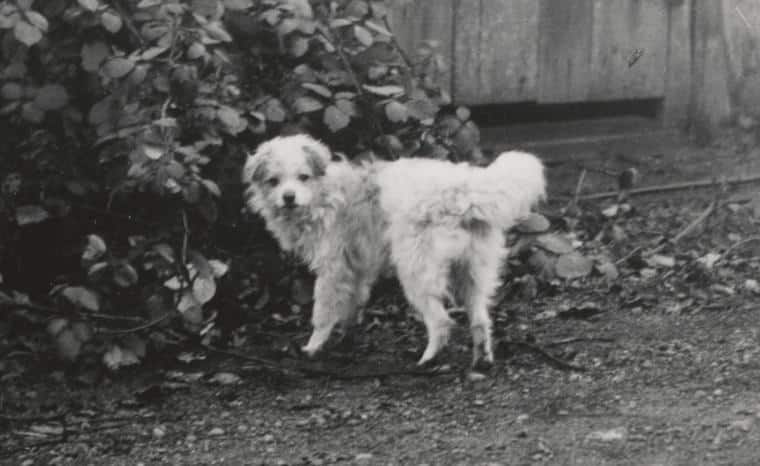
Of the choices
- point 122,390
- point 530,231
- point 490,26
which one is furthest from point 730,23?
point 122,390

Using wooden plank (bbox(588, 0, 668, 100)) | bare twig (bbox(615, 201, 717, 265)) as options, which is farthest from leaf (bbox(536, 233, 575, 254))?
wooden plank (bbox(588, 0, 668, 100))

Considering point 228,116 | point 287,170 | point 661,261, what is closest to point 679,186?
point 661,261

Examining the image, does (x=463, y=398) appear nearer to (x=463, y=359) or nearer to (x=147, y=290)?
(x=463, y=359)

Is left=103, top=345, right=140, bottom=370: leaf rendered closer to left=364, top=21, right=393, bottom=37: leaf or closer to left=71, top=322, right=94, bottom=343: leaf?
left=71, top=322, right=94, bottom=343: leaf

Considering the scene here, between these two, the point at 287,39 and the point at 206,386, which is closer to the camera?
the point at 206,386

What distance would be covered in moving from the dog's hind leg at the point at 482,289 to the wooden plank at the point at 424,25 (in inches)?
83.0

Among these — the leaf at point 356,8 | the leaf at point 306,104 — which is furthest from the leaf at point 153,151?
the leaf at point 356,8

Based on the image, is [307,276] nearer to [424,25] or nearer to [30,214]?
[30,214]

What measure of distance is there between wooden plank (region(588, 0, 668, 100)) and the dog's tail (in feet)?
9.90

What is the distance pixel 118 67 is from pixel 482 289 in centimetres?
175

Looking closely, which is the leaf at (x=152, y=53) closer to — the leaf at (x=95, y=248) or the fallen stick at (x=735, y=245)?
the leaf at (x=95, y=248)

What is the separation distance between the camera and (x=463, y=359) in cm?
530

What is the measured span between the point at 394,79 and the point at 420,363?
59.6 inches

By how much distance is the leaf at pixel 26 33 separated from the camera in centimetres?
465
